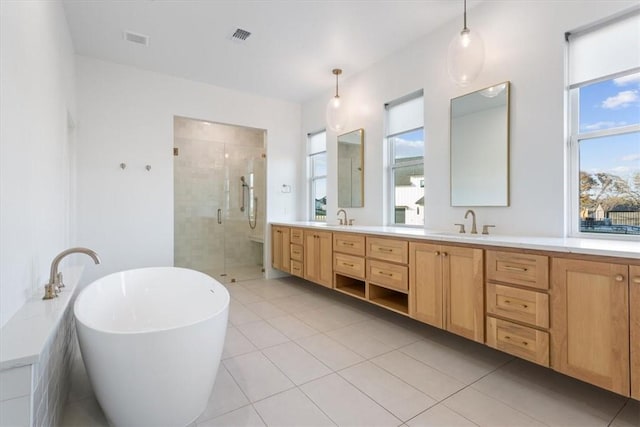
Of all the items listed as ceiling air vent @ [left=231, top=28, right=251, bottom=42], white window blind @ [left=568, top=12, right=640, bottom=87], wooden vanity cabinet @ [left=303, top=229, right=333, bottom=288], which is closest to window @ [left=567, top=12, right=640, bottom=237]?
white window blind @ [left=568, top=12, right=640, bottom=87]

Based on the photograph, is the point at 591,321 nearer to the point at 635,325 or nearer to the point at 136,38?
the point at 635,325

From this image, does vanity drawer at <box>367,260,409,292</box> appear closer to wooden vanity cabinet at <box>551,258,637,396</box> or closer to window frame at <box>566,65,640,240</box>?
wooden vanity cabinet at <box>551,258,637,396</box>

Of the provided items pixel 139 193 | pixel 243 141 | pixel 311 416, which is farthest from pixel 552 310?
pixel 243 141

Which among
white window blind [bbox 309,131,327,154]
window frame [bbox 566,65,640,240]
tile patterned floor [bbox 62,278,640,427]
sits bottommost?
tile patterned floor [bbox 62,278,640,427]

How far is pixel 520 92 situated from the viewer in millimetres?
2494

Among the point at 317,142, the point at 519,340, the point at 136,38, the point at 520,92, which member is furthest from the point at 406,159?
the point at 136,38

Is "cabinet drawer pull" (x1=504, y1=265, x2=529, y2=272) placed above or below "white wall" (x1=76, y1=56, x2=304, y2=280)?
below

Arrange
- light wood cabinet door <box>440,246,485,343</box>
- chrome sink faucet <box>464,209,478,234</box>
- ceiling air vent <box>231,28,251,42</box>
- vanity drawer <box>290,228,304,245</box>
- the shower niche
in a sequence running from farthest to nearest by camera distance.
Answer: the shower niche → vanity drawer <box>290,228,304,245</box> → ceiling air vent <box>231,28,251,42</box> → chrome sink faucet <box>464,209,478,234</box> → light wood cabinet door <box>440,246,485,343</box>

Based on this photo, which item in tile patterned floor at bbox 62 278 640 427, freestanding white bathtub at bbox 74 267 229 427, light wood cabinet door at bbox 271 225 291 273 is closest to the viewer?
freestanding white bathtub at bbox 74 267 229 427

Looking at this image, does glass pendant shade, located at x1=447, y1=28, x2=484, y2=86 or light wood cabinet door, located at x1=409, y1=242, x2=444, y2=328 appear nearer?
glass pendant shade, located at x1=447, y1=28, x2=484, y2=86

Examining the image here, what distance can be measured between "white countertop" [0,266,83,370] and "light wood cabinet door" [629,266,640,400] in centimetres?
266

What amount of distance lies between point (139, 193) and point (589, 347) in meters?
4.58

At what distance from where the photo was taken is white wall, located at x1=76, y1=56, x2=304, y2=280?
3.67 metres

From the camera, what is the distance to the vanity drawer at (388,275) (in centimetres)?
280
